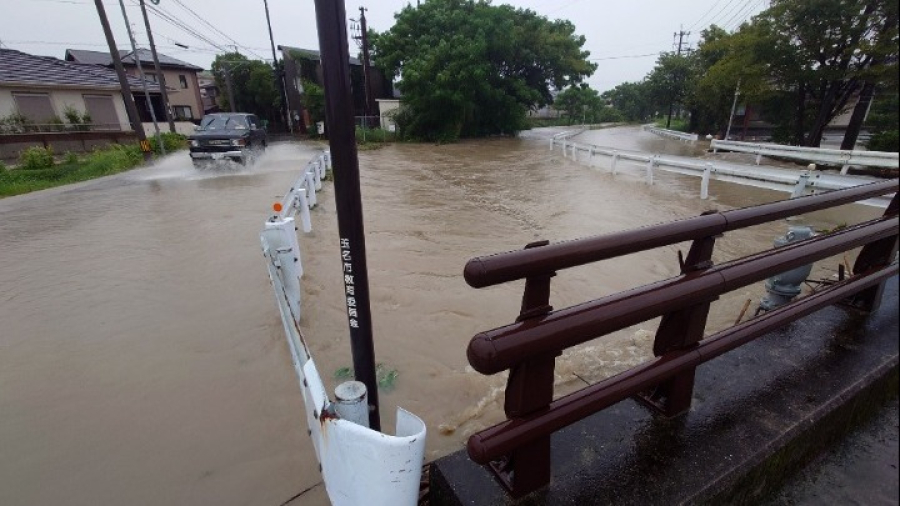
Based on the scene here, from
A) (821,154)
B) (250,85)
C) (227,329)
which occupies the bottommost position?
(227,329)

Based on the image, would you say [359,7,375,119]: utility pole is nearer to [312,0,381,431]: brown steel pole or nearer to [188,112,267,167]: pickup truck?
[188,112,267,167]: pickup truck

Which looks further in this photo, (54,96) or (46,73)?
(46,73)

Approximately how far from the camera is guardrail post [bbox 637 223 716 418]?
1.72 m

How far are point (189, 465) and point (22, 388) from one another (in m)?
2.00

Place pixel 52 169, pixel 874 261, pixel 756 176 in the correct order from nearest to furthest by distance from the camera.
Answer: pixel 874 261 < pixel 756 176 < pixel 52 169

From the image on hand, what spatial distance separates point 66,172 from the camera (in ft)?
50.8

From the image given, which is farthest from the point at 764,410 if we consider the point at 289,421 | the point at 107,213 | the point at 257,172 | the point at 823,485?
the point at 257,172

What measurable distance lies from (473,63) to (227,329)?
25432 millimetres

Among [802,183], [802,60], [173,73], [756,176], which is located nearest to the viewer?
[802,183]

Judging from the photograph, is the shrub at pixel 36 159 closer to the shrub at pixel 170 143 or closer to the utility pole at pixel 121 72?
the utility pole at pixel 121 72

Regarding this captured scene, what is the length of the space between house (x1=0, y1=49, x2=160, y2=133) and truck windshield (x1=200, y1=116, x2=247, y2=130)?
11.7 metres

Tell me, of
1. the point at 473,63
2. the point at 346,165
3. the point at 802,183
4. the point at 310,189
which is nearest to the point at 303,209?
the point at 310,189

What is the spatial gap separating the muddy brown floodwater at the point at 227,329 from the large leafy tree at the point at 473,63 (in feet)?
61.8

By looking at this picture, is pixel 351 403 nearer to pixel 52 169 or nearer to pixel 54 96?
pixel 52 169
